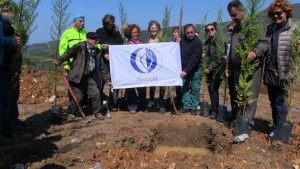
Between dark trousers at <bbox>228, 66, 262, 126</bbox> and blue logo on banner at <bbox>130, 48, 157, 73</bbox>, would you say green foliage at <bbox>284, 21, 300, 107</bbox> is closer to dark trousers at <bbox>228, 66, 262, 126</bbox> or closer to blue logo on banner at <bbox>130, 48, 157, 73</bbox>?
dark trousers at <bbox>228, 66, 262, 126</bbox>

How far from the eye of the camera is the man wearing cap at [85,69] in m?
8.07

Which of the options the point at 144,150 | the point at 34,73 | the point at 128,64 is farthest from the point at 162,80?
the point at 34,73

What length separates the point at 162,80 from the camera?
8.85 metres

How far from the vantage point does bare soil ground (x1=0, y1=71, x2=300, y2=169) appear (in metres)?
5.88

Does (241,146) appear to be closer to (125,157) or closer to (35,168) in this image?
(125,157)

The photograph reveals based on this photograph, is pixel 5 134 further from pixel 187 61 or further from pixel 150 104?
pixel 187 61

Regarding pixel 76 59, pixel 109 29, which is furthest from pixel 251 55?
pixel 76 59

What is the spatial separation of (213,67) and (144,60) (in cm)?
169

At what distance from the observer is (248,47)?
6859mm

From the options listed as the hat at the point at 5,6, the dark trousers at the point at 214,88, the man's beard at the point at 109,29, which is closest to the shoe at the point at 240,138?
the dark trousers at the point at 214,88

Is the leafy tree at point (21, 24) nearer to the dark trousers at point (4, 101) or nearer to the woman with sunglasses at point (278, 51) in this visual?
the dark trousers at point (4, 101)

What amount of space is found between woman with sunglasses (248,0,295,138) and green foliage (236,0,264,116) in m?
0.14

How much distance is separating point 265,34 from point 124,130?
10.7ft

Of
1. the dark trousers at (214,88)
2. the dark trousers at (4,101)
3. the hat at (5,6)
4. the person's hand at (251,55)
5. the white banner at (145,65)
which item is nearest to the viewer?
the hat at (5,6)
